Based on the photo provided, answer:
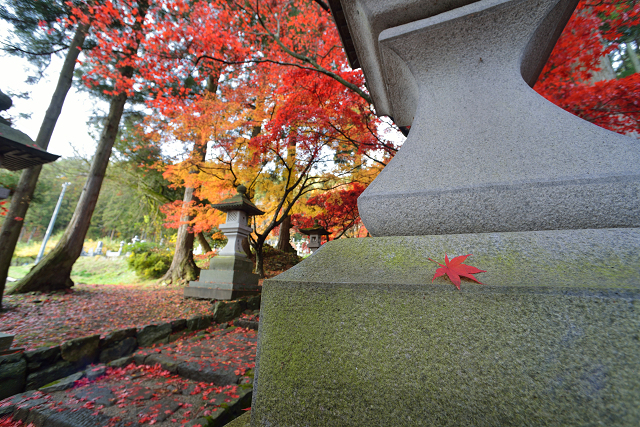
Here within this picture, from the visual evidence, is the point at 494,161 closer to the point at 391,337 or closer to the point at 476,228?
the point at 476,228

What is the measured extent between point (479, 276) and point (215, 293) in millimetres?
6393

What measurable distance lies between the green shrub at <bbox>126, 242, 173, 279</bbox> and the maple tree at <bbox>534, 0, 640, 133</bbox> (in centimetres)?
1429

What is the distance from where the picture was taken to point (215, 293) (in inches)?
243

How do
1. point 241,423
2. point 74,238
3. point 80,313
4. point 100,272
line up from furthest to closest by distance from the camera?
point 100,272
point 74,238
point 80,313
point 241,423

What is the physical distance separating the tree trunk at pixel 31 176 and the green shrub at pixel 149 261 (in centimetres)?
575

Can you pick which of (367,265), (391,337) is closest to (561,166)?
(367,265)

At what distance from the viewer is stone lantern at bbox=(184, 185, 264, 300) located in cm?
623

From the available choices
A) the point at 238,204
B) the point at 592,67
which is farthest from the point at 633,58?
the point at 238,204

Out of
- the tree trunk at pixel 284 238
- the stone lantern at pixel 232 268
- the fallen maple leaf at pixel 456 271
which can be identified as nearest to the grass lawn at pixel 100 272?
the tree trunk at pixel 284 238

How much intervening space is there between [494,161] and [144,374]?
12.9 feet

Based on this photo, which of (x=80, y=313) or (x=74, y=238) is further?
(x=74, y=238)

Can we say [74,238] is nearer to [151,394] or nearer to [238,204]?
[238,204]

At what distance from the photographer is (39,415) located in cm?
202

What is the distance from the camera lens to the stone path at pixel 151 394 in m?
2.04
